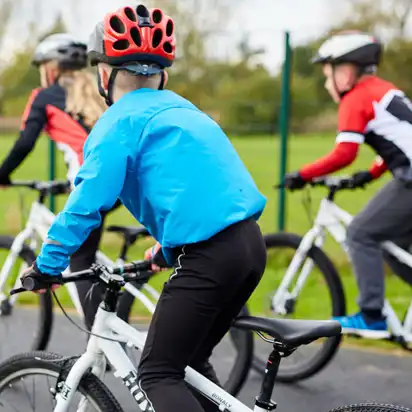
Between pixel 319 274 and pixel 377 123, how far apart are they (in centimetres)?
95

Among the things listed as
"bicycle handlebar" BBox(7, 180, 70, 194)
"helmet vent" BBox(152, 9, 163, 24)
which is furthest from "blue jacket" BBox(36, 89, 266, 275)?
"bicycle handlebar" BBox(7, 180, 70, 194)

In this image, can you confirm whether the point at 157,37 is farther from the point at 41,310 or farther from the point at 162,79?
the point at 41,310

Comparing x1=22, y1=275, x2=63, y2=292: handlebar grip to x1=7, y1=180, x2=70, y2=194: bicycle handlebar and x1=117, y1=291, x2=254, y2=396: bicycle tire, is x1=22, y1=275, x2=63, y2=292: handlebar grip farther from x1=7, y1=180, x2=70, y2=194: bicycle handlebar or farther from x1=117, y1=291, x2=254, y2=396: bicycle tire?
x1=7, y1=180, x2=70, y2=194: bicycle handlebar

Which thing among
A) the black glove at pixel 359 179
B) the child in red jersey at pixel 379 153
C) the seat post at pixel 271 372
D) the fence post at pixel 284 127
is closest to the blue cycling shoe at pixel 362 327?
the child in red jersey at pixel 379 153

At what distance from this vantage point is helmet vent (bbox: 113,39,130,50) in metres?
2.93

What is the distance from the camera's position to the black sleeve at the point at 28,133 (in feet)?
16.1

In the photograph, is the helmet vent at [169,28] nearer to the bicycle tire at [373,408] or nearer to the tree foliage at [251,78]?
the bicycle tire at [373,408]

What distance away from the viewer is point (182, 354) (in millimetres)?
2814

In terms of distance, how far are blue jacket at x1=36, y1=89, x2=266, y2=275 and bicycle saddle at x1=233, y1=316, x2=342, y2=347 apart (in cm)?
34

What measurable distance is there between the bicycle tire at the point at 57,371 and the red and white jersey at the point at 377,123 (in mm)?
2336

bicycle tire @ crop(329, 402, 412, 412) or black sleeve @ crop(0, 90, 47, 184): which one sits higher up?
black sleeve @ crop(0, 90, 47, 184)

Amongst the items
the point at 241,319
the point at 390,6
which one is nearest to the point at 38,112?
the point at 241,319

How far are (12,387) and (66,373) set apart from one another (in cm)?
A: 35

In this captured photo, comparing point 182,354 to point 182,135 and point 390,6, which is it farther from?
point 390,6
